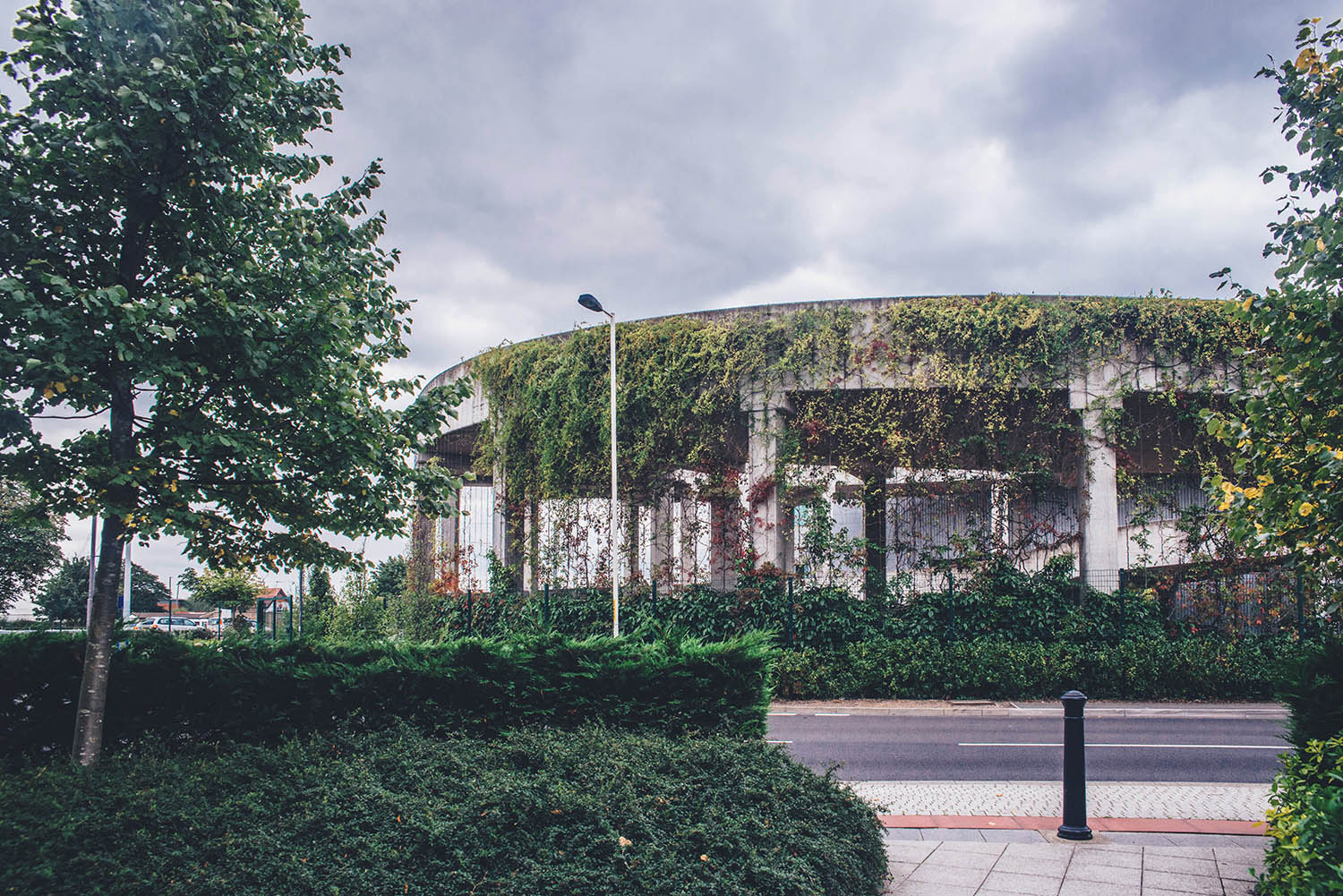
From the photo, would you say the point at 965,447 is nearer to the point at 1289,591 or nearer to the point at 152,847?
the point at 1289,591

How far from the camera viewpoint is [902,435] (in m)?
16.6

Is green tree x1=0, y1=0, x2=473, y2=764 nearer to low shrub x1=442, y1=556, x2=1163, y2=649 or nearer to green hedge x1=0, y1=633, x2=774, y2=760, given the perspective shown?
green hedge x1=0, y1=633, x2=774, y2=760

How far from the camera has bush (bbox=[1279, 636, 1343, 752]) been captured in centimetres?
524

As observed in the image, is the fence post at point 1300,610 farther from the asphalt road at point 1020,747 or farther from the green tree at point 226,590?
the green tree at point 226,590

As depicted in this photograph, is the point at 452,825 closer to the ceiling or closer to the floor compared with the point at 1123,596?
closer to the floor

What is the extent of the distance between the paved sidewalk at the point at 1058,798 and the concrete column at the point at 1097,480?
8.14m

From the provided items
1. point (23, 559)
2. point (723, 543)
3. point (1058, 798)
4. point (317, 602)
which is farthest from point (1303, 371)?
point (23, 559)

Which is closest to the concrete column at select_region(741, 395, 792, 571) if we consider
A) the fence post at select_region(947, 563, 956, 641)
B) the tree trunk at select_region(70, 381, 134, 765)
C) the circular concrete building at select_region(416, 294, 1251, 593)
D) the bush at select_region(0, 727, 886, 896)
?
the circular concrete building at select_region(416, 294, 1251, 593)

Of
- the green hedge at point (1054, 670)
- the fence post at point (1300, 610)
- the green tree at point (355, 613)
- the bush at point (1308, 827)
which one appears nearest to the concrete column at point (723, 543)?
the green hedge at point (1054, 670)

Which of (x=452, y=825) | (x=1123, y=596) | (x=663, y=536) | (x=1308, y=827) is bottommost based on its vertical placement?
(x=452, y=825)

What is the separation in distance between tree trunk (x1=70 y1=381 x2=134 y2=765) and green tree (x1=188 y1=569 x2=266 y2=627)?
22.0m

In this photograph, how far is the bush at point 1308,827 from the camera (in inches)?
129

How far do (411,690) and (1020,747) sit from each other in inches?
304

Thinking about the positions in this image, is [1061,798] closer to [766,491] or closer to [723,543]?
[766,491]
